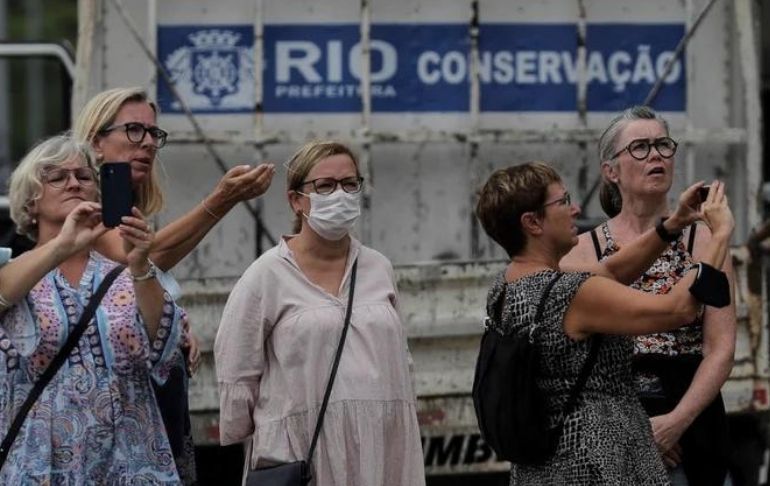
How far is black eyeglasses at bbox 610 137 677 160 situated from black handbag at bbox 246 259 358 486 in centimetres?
97

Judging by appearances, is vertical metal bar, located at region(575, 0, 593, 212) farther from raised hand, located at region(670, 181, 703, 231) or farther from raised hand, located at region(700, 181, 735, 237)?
raised hand, located at region(700, 181, 735, 237)

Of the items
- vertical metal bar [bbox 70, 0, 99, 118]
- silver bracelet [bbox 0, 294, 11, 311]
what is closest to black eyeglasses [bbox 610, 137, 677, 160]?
silver bracelet [bbox 0, 294, 11, 311]

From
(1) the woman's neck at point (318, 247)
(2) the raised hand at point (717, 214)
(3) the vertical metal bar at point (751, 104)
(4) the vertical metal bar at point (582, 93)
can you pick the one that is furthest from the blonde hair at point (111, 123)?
(3) the vertical metal bar at point (751, 104)

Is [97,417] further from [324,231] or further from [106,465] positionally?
[324,231]

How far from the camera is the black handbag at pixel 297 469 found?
5387 millimetres

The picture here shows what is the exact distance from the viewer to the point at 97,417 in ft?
17.0

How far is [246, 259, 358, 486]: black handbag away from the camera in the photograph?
539 cm

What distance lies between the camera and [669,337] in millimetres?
5691

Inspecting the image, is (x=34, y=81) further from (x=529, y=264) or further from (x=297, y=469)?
(x=529, y=264)

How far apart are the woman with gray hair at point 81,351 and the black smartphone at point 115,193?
0.10 feet

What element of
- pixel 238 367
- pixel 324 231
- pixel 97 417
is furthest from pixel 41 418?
pixel 324 231

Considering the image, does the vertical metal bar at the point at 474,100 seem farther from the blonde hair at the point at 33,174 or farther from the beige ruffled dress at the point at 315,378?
the blonde hair at the point at 33,174

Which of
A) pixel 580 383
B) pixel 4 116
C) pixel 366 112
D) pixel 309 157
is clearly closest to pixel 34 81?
pixel 4 116

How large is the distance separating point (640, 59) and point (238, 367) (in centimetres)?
314
